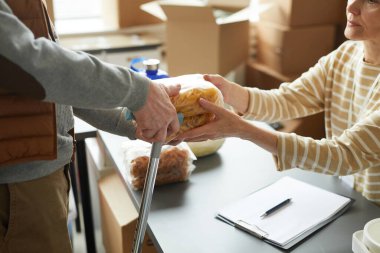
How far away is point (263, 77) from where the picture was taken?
3.04 meters

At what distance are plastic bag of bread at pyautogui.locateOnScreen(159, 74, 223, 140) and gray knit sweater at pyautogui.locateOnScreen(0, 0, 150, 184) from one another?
0.16 metres

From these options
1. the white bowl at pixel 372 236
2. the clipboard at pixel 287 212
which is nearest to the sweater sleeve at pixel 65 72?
the clipboard at pixel 287 212

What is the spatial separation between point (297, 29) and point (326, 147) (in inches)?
67.5

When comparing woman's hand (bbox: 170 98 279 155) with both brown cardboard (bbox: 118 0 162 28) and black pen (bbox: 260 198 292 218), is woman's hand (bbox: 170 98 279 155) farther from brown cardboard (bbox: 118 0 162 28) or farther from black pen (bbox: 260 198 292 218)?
brown cardboard (bbox: 118 0 162 28)

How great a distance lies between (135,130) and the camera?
1238 mm

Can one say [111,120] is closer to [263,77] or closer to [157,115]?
[157,115]

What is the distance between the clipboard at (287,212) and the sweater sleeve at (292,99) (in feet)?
0.93

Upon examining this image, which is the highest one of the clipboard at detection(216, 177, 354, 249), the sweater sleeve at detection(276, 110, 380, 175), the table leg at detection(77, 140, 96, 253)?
the sweater sleeve at detection(276, 110, 380, 175)

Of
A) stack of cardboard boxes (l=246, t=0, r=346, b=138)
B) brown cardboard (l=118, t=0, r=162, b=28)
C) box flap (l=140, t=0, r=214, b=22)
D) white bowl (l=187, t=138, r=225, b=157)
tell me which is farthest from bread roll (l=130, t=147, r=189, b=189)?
brown cardboard (l=118, t=0, r=162, b=28)

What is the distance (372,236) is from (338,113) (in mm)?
613

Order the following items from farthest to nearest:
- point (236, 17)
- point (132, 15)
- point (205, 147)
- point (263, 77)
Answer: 1. point (132, 15)
2. point (263, 77)
3. point (236, 17)
4. point (205, 147)

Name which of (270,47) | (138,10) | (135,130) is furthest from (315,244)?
(138,10)

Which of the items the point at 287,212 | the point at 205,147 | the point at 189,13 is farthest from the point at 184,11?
the point at 287,212

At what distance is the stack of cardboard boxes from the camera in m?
2.75
